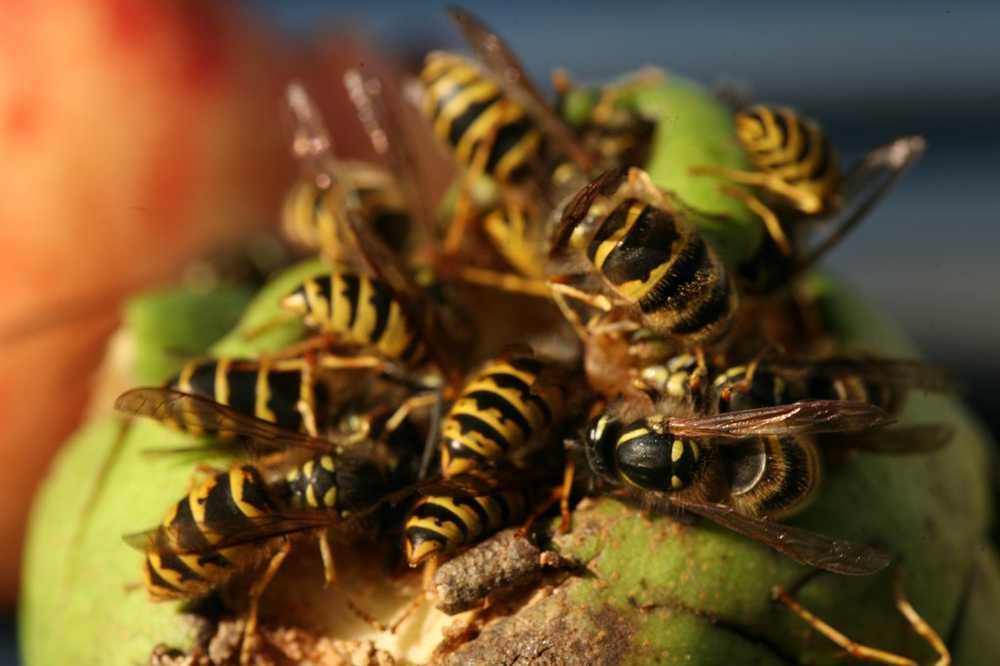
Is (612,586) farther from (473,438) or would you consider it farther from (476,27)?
(476,27)

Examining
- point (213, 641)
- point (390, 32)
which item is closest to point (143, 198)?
point (390, 32)

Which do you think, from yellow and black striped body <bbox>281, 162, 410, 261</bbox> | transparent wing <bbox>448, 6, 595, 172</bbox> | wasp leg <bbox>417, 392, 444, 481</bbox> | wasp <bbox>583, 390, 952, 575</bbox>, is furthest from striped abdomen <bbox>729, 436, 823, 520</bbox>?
yellow and black striped body <bbox>281, 162, 410, 261</bbox>

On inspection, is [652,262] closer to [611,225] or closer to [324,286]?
[611,225]

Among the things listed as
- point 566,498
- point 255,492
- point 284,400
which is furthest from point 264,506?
point 566,498

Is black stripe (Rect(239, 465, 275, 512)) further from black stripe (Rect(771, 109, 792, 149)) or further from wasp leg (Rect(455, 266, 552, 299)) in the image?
black stripe (Rect(771, 109, 792, 149))

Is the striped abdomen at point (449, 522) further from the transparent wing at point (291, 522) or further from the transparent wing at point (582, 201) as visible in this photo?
the transparent wing at point (582, 201)

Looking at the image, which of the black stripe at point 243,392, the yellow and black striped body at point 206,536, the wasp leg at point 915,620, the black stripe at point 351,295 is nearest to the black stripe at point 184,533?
the yellow and black striped body at point 206,536
